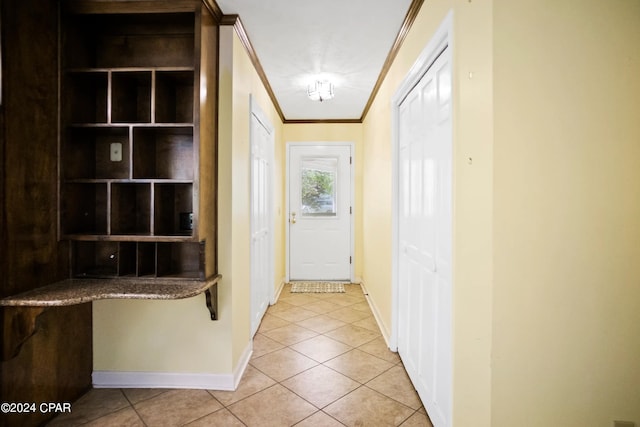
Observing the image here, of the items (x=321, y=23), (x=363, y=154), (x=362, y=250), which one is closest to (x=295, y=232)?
(x=362, y=250)

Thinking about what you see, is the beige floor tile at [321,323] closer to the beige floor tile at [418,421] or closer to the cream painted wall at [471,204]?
the beige floor tile at [418,421]

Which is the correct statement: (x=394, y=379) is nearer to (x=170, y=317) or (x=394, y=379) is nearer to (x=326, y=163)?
(x=170, y=317)

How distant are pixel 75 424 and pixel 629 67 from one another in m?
2.98

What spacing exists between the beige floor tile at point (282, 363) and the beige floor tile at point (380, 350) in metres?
0.49

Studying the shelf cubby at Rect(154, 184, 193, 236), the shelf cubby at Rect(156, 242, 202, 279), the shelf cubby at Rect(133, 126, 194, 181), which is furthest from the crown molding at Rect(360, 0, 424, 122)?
the shelf cubby at Rect(156, 242, 202, 279)

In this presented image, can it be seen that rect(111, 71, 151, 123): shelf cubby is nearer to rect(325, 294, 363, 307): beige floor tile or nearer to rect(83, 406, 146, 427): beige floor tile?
rect(83, 406, 146, 427): beige floor tile

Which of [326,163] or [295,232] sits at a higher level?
[326,163]

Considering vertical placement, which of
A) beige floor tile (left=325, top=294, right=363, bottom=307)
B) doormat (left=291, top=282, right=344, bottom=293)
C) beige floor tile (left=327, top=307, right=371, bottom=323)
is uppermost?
doormat (left=291, top=282, right=344, bottom=293)

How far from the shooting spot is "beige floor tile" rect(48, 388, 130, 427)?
5.99ft

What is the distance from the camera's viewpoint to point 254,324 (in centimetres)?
289

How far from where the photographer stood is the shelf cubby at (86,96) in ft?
6.27

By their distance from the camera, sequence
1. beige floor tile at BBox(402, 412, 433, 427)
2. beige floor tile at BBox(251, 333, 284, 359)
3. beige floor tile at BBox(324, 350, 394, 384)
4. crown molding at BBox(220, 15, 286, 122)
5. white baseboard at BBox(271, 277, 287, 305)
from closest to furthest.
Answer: beige floor tile at BBox(402, 412, 433, 427)
crown molding at BBox(220, 15, 286, 122)
beige floor tile at BBox(324, 350, 394, 384)
beige floor tile at BBox(251, 333, 284, 359)
white baseboard at BBox(271, 277, 287, 305)

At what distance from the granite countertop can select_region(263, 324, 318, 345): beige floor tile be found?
1164 millimetres

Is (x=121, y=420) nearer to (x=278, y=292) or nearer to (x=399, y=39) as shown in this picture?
(x=278, y=292)
